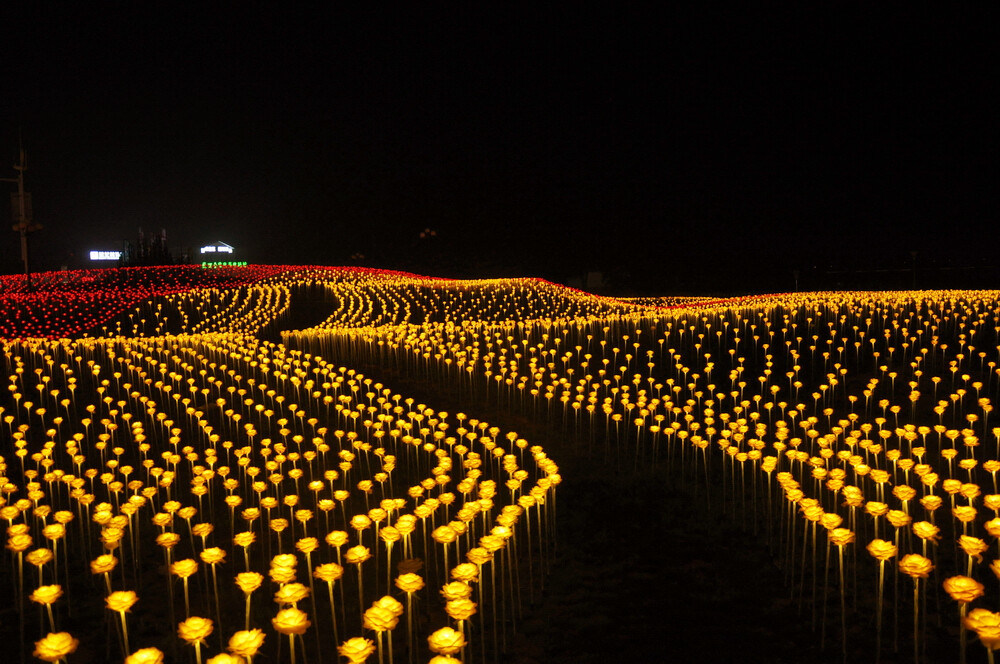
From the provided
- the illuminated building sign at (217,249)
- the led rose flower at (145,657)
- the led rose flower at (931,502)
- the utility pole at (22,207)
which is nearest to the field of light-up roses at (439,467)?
the led rose flower at (145,657)

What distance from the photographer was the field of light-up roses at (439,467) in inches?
200

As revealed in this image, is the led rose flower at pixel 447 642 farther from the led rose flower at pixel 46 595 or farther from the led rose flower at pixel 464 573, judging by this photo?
the led rose flower at pixel 46 595

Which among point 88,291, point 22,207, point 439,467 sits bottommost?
point 439,467

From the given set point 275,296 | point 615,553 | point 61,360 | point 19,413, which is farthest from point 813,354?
point 275,296

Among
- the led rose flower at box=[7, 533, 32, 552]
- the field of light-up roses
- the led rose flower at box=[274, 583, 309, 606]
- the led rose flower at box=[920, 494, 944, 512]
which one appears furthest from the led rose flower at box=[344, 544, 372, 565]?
the led rose flower at box=[920, 494, 944, 512]

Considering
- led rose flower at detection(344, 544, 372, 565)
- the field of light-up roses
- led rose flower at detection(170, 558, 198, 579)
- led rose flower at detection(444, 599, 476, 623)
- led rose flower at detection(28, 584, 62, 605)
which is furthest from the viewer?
the field of light-up roses

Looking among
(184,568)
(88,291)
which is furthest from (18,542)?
(88,291)

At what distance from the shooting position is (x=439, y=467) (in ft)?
23.0

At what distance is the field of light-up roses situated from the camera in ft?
16.7

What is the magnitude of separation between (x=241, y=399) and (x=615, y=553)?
24.0 ft

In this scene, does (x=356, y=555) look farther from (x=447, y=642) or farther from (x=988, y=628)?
(x=988, y=628)

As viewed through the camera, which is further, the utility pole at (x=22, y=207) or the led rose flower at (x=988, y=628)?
the utility pole at (x=22, y=207)

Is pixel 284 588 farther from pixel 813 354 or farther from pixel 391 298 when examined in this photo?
pixel 391 298

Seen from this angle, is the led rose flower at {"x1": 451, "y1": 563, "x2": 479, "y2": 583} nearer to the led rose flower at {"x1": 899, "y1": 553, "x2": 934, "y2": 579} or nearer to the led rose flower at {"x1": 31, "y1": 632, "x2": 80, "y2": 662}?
the led rose flower at {"x1": 31, "y1": 632, "x2": 80, "y2": 662}
